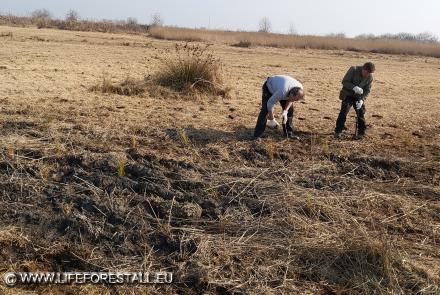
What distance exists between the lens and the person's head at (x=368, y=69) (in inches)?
226

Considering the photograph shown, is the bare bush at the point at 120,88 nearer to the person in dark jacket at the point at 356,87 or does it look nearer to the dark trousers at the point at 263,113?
the dark trousers at the point at 263,113

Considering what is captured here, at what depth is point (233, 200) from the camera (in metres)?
4.14

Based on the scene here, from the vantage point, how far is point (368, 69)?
18.9 ft

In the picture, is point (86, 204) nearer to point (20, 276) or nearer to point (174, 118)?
point (20, 276)

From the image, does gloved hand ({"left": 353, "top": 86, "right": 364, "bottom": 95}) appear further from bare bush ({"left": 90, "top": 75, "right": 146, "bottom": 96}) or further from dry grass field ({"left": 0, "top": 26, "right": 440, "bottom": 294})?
bare bush ({"left": 90, "top": 75, "right": 146, "bottom": 96})

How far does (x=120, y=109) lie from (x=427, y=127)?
16.6 ft

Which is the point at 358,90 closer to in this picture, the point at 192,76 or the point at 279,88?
the point at 279,88

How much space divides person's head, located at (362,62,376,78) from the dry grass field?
95 cm

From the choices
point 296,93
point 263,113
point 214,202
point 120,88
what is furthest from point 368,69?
point 120,88

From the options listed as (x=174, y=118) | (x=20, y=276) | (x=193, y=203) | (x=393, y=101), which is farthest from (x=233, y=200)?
(x=393, y=101)

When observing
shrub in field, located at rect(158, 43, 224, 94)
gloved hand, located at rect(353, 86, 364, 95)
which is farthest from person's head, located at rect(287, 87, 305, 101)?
shrub in field, located at rect(158, 43, 224, 94)

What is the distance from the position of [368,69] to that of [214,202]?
302cm

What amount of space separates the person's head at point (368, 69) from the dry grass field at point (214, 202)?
3.11 ft

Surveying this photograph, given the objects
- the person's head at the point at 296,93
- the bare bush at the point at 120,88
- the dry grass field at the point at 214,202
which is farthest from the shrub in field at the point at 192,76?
the person's head at the point at 296,93
